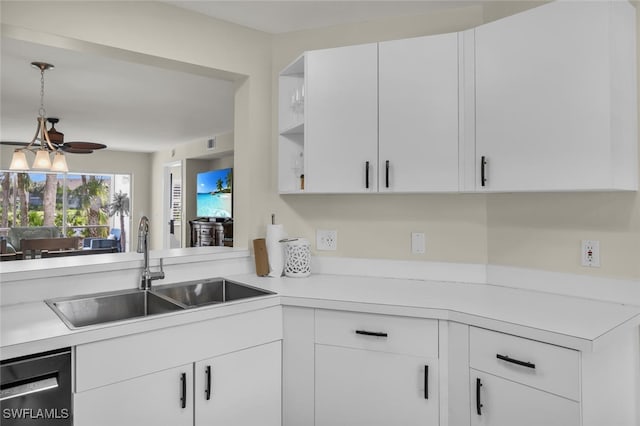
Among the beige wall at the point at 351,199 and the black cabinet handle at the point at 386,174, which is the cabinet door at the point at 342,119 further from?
the beige wall at the point at 351,199

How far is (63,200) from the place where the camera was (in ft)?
25.4

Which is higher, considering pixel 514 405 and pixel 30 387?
pixel 30 387

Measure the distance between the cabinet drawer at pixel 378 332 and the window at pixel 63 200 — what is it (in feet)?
25.2

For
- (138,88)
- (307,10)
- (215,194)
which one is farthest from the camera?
(215,194)

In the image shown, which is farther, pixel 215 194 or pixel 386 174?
pixel 215 194

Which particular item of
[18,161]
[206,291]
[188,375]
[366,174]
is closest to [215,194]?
[18,161]

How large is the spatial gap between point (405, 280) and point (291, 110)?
3.58 ft

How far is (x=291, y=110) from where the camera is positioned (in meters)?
2.29

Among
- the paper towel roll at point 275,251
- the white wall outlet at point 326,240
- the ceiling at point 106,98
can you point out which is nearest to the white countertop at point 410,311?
the paper towel roll at point 275,251

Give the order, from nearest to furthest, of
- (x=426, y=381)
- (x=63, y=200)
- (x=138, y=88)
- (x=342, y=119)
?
(x=426, y=381) < (x=342, y=119) < (x=138, y=88) < (x=63, y=200)

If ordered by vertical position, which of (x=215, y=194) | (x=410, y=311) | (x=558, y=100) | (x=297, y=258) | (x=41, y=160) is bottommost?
(x=410, y=311)

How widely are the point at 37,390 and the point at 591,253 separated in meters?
2.03

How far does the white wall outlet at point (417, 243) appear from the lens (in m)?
2.18

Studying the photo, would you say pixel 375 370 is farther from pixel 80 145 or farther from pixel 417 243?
pixel 80 145
